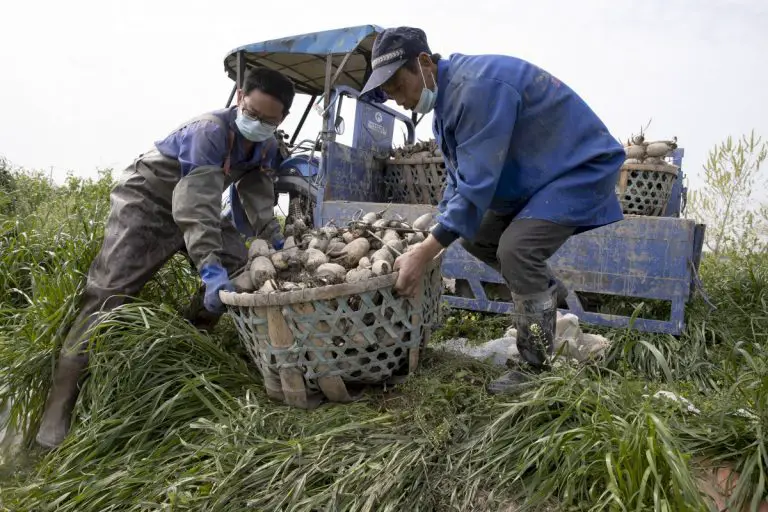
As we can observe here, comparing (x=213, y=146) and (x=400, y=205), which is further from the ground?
(x=213, y=146)

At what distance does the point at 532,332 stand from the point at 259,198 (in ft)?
5.98

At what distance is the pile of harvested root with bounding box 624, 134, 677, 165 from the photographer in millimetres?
4312

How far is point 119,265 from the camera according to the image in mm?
2834

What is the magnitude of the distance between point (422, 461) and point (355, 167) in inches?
148

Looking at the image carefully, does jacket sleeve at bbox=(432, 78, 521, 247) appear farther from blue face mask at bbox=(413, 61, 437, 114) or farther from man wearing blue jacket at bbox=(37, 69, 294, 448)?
man wearing blue jacket at bbox=(37, 69, 294, 448)

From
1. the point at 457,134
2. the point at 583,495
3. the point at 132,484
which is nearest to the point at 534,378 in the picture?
the point at 583,495

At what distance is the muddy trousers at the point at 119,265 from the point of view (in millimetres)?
2590

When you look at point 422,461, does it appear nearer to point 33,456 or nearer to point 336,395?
point 336,395

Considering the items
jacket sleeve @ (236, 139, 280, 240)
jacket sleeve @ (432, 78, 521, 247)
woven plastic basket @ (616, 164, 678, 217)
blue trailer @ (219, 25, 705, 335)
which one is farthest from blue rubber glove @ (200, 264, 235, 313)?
woven plastic basket @ (616, 164, 678, 217)

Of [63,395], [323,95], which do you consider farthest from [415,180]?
[63,395]

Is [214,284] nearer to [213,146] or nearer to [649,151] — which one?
[213,146]

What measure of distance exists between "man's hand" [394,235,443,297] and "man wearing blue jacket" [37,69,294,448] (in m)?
0.77

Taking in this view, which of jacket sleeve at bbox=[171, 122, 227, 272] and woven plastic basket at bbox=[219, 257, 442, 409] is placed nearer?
woven plastic basket at bbox=[219, 257, 442, 409]

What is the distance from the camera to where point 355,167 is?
5.32m
